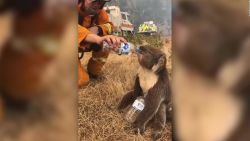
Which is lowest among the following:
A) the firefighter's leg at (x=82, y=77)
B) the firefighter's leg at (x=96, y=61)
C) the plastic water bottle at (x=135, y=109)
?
the plastic water bottle at (x=135, y=109)

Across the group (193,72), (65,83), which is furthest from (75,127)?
(193,72)

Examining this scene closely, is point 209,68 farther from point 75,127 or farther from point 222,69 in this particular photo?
point 75,127

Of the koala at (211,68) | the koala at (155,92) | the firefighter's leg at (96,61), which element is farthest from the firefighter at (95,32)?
the koala at (211,68)

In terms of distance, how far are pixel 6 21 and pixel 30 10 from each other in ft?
0.36

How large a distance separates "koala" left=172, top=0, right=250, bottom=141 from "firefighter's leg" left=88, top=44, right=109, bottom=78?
323mm

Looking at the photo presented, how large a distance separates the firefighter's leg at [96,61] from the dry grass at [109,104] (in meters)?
0.02

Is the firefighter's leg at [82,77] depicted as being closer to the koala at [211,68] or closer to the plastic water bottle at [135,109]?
the plastic water bottle at [135,109]

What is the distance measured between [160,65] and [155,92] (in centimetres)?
12

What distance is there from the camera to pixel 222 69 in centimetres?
200

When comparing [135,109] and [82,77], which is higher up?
[82,77]

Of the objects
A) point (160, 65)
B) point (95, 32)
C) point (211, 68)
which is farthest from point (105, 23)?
point (211, 68)

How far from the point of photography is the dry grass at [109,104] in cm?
201

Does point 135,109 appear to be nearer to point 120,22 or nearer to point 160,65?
point 160,65

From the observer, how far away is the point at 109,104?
6.72ft
